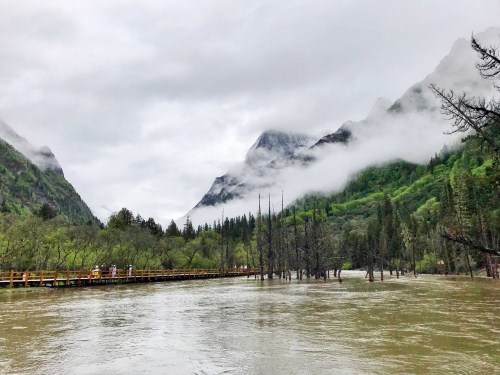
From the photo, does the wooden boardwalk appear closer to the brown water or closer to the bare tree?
the brown water

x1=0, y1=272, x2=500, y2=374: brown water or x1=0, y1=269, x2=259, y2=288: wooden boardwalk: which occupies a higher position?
x1=0, y1=269, x2=259, y2=288: wooden boardwalk

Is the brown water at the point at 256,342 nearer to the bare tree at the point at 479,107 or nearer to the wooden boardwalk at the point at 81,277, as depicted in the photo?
the bare tree at the point at 479,107

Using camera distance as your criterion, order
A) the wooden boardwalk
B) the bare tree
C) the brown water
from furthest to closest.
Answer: the wooden boardwalk < the bare tree < the brown water

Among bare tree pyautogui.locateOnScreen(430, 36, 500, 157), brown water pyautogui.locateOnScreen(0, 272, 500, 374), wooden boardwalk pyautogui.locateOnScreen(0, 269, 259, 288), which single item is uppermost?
bare tree pyautogui.locateOnScreen(430, 36, 500, 157)

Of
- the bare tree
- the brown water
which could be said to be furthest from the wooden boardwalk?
the bare tree

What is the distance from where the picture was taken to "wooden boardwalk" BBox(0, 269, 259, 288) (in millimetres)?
42656

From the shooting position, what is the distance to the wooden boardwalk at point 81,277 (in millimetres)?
42656

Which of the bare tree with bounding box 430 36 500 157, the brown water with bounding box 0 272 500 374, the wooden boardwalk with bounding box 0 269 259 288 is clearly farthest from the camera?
the wooden boardwalk with bounding box 0 269 259 288

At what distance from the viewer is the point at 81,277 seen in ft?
168

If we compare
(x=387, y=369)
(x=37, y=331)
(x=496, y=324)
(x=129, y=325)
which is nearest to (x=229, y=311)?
(x=129, y=325)

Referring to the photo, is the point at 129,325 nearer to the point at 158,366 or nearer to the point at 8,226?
the point at 158,366

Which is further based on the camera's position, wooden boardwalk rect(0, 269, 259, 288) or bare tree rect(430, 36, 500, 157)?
wooden boardwalk rect(0, 269, 259, 288)

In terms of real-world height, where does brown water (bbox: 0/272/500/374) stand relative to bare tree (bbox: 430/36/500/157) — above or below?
below

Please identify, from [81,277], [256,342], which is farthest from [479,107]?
[81,277]
